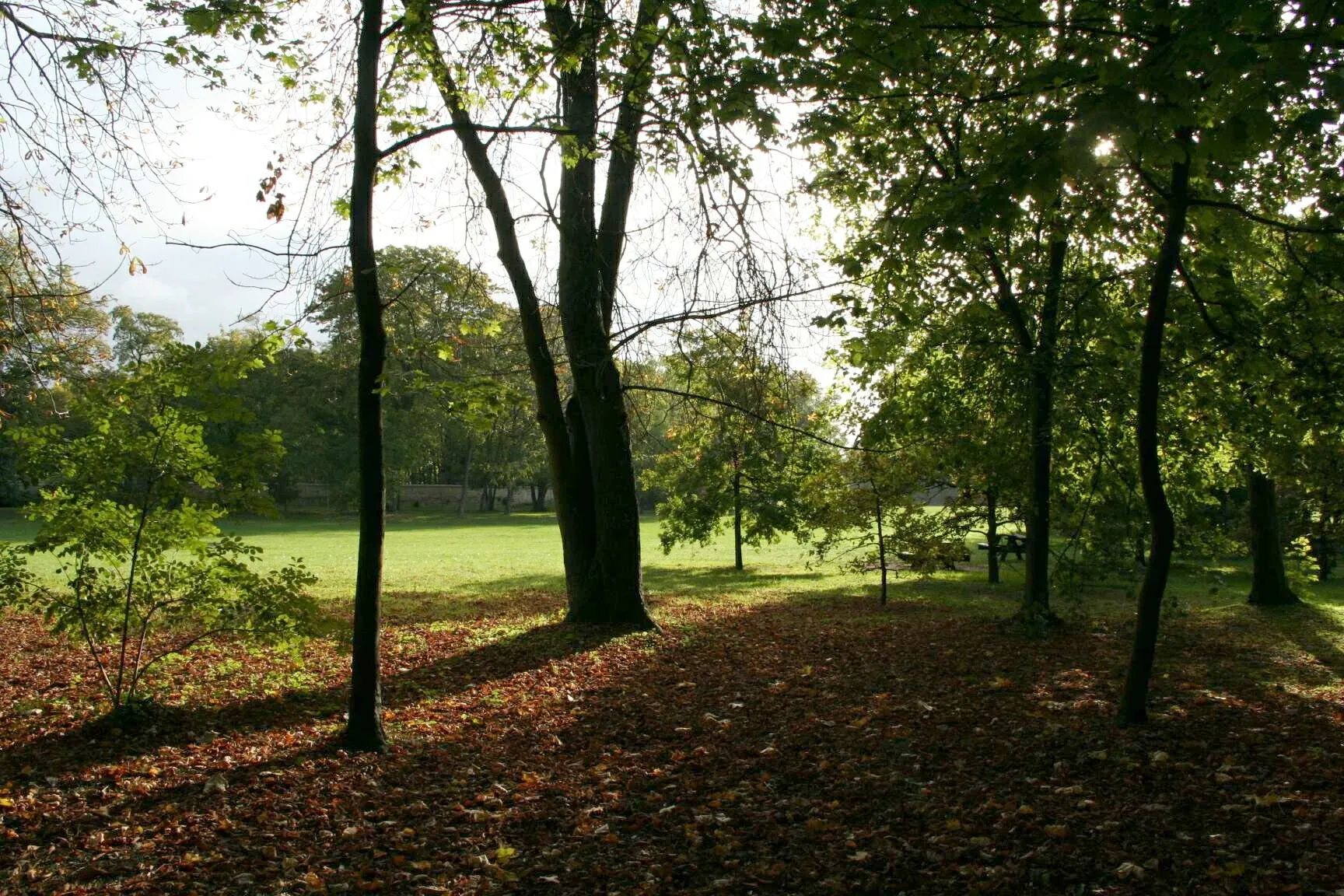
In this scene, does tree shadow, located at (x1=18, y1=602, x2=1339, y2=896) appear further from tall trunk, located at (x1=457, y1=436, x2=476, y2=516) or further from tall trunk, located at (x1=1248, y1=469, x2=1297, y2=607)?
tall trunk, located at (x1=457, y1=436, x2=476, y2=516)

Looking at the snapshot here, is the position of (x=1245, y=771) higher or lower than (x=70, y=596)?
lower

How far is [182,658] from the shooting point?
8195mm

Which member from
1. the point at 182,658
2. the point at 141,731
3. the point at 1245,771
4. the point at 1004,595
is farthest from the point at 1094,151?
the point at 1004,595

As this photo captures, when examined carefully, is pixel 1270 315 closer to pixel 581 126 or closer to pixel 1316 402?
pixel 1316 402

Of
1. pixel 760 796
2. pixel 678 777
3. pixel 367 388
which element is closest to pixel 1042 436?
pixel 760 796

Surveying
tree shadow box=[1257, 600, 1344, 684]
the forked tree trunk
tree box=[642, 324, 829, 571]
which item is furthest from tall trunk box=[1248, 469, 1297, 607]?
the forked tree trunk

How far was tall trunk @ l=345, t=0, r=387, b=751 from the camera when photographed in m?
5.55

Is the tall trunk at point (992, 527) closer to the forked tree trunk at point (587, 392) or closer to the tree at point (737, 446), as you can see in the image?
the tree at point (737, 446)

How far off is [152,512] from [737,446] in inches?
541

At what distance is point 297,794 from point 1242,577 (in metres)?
25.3

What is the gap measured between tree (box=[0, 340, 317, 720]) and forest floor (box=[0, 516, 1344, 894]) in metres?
0.80

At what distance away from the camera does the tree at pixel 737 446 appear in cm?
844

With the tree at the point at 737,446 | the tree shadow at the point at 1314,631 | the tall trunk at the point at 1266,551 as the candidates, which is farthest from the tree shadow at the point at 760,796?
the tall trunk at the point at 1266,551

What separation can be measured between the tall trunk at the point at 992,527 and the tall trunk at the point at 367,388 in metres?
8.38
